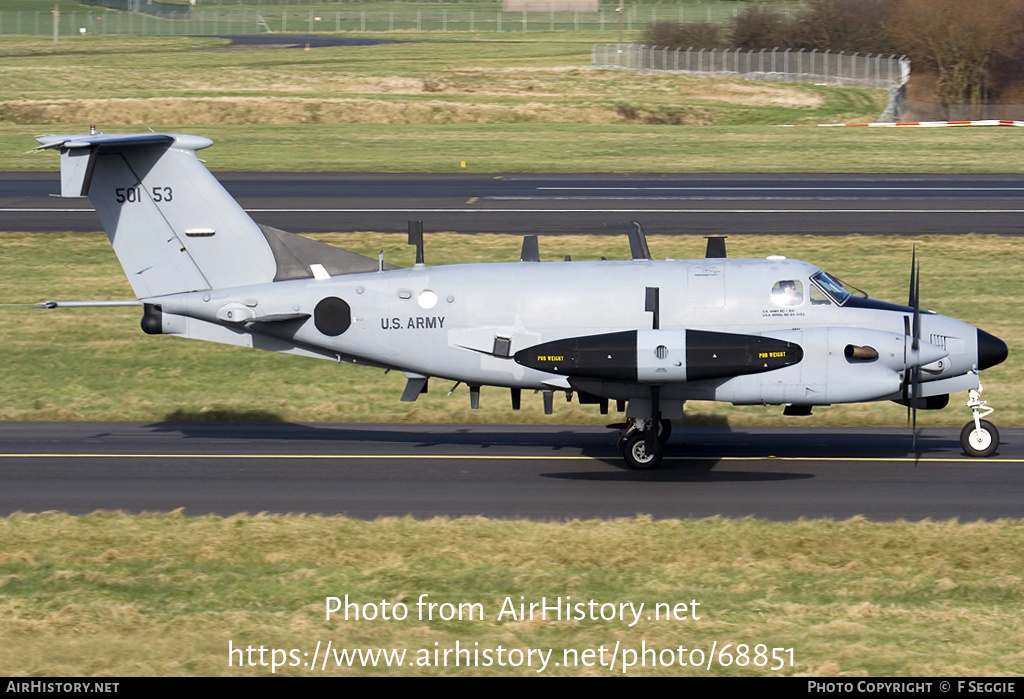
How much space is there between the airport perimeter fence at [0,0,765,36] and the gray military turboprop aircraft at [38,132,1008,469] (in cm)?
12104

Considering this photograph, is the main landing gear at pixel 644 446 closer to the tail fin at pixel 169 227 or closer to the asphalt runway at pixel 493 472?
the asphalt runway at pixel 493 472

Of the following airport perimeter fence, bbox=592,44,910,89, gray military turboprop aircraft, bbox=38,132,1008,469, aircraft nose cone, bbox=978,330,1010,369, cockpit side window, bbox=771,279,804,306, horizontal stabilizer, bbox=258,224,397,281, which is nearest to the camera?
gray military turboprop aircraft, bbox=38,132,1008,469

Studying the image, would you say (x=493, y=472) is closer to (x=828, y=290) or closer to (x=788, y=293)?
(x=788, y=293)

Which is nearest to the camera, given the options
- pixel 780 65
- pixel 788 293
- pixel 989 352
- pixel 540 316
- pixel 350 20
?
pixel 989 352

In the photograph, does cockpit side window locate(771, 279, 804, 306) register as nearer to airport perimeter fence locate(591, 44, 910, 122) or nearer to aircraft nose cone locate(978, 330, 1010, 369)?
aircraft nose cone locate(978, 330, 1010, 369)

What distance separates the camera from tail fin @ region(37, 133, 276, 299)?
56.8ft

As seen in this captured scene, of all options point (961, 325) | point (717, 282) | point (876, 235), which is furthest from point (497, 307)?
point (876, 235)

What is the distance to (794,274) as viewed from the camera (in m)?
16.3

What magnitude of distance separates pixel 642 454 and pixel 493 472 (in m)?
1.95

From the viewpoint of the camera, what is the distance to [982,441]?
16.9 m

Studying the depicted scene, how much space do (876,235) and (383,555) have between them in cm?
2253

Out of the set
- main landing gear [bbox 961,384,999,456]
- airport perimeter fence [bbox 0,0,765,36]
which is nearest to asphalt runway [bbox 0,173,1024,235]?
main landing gear [bbox 961,384,999,456]

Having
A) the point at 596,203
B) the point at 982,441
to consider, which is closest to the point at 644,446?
the point at 982,441

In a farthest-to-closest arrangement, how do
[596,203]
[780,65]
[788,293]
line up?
[780,65], [596,203], [788,293]
